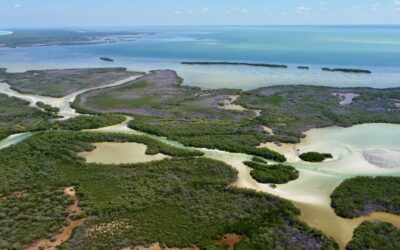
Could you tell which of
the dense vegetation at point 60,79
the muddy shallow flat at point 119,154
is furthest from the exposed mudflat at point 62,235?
the dense vegetation at point 60,79

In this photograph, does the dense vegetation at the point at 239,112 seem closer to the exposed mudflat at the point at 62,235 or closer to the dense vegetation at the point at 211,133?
the dense vegetation at the point at 211,133

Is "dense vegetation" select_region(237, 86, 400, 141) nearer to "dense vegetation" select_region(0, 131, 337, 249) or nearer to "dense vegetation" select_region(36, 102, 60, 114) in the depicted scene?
"dense vegetation" select_region(0, 131, 337, 249)

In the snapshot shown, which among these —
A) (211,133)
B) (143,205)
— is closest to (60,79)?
(211,133)

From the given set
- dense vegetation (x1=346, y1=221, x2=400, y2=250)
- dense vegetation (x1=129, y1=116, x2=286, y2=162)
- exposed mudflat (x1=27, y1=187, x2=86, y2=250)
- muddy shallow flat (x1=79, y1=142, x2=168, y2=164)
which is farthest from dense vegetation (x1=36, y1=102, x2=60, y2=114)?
dense vegetation (x1=346, y1=221, x2=400, y2=250)

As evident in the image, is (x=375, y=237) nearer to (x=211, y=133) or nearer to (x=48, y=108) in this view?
(x=211, y=133)

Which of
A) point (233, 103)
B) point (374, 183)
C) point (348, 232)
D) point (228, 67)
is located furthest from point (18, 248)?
point (228, 67)
